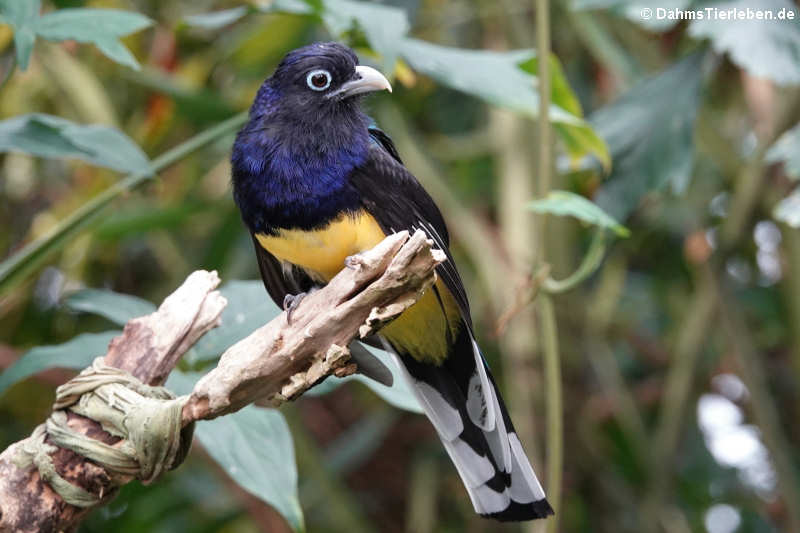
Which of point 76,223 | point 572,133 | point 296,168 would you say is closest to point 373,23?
point 296,168

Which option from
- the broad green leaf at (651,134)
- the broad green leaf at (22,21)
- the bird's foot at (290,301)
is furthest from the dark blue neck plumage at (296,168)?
the broad green leaf at (651,134)

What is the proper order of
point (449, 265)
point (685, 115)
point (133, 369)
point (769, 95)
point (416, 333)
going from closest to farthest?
point (133, 369) → point (449, 265) → point (416, 333) → point (685, 115) → point (769, 95)

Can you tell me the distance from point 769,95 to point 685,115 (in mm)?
881

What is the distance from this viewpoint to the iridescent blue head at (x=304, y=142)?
7.62 ft

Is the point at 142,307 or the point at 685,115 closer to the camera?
the point at 142,307

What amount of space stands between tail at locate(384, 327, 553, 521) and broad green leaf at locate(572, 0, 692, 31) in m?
1.26

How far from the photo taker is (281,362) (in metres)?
1.88

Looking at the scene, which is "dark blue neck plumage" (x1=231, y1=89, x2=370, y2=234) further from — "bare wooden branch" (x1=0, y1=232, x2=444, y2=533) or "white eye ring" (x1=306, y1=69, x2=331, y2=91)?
"bare wooden branch" (x1=0, y1=232, x2=444, y2=533)

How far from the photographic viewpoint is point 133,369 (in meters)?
2.01

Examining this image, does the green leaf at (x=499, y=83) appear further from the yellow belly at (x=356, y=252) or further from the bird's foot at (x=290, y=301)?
the bird's foot at (x=290, y=301)

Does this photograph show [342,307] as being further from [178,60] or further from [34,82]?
[178,60]

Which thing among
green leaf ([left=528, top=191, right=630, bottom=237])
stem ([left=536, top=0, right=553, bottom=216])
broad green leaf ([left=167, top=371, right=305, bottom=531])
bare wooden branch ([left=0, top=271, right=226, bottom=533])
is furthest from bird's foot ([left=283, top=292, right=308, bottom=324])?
stem ([left=536, top=0, right=553, bottom=216])

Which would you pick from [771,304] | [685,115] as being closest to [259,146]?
[685,115]

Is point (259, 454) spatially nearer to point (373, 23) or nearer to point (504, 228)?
point (373, 23)
